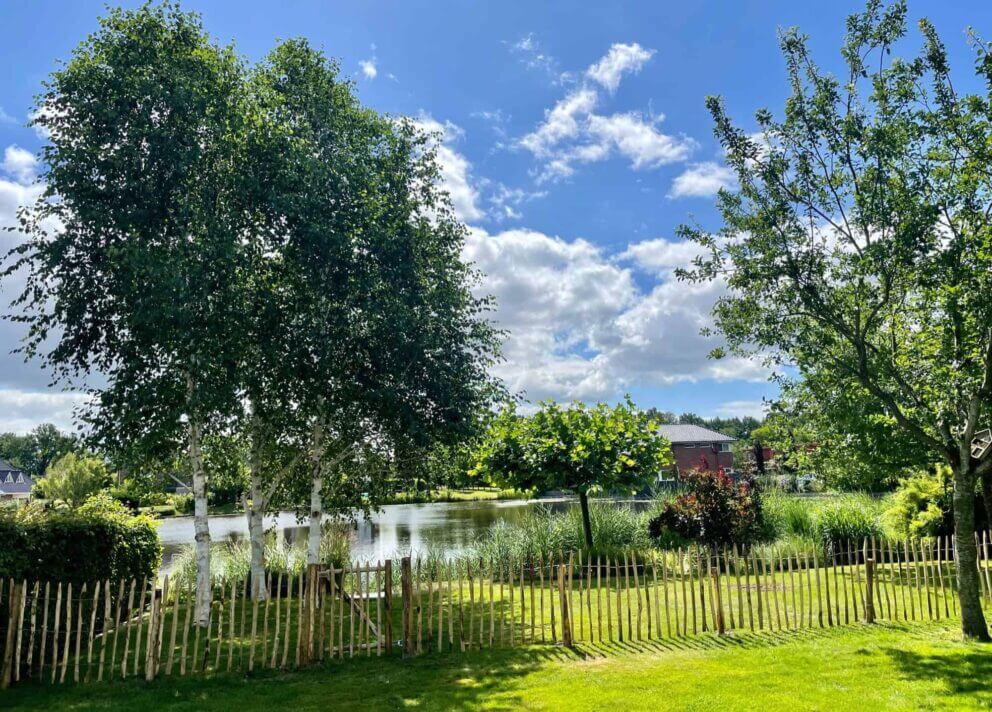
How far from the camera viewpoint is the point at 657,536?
812 inches

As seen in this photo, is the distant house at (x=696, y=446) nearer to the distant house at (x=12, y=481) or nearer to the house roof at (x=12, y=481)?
the distant house at (x=12, y=481)

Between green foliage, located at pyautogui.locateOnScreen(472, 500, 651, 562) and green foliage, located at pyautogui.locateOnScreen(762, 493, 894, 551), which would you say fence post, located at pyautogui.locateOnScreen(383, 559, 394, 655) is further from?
green foliage, located at pyautogui.locateOnScreen(762, 493, 894, 551)

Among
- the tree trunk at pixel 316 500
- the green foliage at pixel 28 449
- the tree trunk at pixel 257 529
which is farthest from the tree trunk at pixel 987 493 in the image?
the green foliage at pixel 28 449

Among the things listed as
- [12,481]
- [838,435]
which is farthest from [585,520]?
[12,481]

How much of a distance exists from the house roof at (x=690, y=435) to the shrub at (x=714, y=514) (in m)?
50.5

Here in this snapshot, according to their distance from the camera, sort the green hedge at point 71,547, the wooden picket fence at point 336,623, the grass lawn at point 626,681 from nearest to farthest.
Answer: the grass lawn at point 626,681
the wooden picket fence at point 336,623
the green hedge at point 71,547

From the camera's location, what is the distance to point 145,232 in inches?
508

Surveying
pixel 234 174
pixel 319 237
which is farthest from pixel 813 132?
pixel 234 174

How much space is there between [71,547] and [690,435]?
67869 mm

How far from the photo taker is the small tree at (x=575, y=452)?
741 inches

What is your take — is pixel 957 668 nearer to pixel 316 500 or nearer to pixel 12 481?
pixel 316 500

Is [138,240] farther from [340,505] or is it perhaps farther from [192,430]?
[340,505]

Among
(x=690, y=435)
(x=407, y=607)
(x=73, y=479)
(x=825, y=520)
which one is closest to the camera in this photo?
(x=407, y=607)

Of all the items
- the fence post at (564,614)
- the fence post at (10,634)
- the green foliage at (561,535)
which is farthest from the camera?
the green foliage at (561,535)
